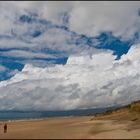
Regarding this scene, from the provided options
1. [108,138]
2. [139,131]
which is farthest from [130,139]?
[139,131]

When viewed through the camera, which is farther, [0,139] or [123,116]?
[123,116]

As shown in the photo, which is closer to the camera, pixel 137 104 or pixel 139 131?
pixel 139 131

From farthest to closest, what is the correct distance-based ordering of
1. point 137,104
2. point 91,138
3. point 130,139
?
point 137,104, point 91,138, point 130,139

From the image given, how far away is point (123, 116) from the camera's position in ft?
Result: 314

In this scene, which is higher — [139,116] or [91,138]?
[139,116]

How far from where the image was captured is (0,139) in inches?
2292

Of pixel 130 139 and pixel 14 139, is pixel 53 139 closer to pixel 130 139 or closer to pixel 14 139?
pixel 14 139

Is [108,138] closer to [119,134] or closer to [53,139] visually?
[119,134]

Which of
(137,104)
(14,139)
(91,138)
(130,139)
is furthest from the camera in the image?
(137,104)

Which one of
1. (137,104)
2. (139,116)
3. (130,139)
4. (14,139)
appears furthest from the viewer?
(137,104)

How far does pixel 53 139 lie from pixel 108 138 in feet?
26.2

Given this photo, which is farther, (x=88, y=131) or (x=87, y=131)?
(x=87, y=131)

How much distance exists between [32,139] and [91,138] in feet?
29.6

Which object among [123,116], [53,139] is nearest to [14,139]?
[53,139]
